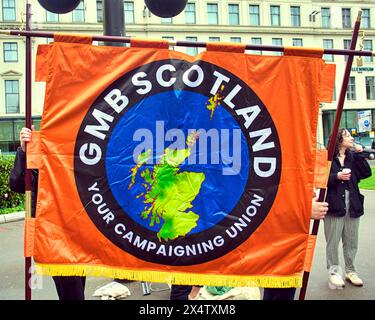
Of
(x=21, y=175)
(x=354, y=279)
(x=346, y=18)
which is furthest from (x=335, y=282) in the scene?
(x=346, y=18)

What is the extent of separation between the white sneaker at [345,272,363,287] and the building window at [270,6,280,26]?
4394cm

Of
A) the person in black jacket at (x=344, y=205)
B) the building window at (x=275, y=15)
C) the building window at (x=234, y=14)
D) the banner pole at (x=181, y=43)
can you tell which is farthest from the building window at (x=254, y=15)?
the banner pole at (x=181, y=43)

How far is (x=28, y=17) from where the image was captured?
3.04 m

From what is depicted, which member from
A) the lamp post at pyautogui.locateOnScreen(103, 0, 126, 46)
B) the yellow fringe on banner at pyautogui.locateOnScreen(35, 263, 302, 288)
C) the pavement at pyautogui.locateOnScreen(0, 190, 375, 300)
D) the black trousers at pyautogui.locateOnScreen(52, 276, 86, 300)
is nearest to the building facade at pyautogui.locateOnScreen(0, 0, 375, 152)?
the pavement at pyautogui.locateOnScreen(0, 190, 375, 300)

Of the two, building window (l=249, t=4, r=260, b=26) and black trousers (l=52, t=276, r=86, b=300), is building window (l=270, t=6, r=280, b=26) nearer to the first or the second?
building window (l=249, t=4, r=260, b=26)

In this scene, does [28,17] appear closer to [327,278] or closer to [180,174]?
[180,174]

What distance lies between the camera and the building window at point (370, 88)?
46406mm

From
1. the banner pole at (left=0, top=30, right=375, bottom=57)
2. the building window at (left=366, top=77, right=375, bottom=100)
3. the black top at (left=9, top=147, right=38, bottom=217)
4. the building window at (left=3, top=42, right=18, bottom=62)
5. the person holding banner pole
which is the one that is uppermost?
the building window at (left=3, top=42, right=18, bottom=62)

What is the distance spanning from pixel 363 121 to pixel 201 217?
3388cm

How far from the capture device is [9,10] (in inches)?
1501

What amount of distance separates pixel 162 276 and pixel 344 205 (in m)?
2.98

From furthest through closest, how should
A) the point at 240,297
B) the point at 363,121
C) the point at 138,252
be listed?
the point at 363,121, the point at 240,297, the point at 138,252

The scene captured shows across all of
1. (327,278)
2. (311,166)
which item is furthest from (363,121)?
(311,166)

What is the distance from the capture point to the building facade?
38.2 metres
